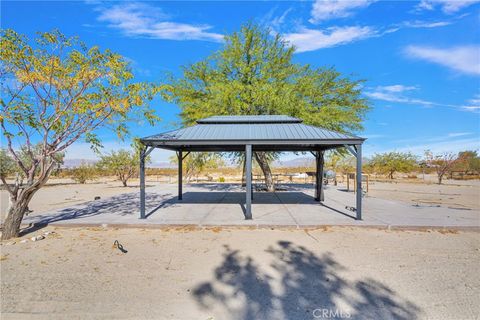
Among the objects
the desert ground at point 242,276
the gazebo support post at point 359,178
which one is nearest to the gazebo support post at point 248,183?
the desert ground at point 242,276

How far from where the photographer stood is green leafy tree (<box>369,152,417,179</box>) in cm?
3092

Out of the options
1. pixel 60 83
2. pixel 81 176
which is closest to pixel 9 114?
pixel 60 83

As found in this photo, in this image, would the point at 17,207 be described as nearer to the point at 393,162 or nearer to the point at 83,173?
the point at 83,173

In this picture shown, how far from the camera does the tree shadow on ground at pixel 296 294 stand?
298cm

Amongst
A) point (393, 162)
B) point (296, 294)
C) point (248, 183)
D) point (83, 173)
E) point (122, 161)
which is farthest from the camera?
point (393, 162)

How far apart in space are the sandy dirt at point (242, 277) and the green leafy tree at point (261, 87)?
25.8ft

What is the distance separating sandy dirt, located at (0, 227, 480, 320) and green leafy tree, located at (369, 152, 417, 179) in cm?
2838

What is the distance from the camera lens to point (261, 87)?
12641 millimetres

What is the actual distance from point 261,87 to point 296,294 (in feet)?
35.6

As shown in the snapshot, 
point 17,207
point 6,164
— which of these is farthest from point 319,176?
point 6,164

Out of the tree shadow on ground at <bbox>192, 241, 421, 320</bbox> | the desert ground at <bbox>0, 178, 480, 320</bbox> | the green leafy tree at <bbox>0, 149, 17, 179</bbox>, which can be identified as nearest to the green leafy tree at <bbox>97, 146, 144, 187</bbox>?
the green leafy tree at <bbox>0, 149, 17, 179</bbox>

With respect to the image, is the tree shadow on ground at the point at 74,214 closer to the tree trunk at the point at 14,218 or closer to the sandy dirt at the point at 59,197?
the tree trunk at the point at 14,218

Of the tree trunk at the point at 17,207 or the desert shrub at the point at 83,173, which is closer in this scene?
the tree trunk at the point at 17,207

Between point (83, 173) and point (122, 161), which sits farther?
point (83, 173)
